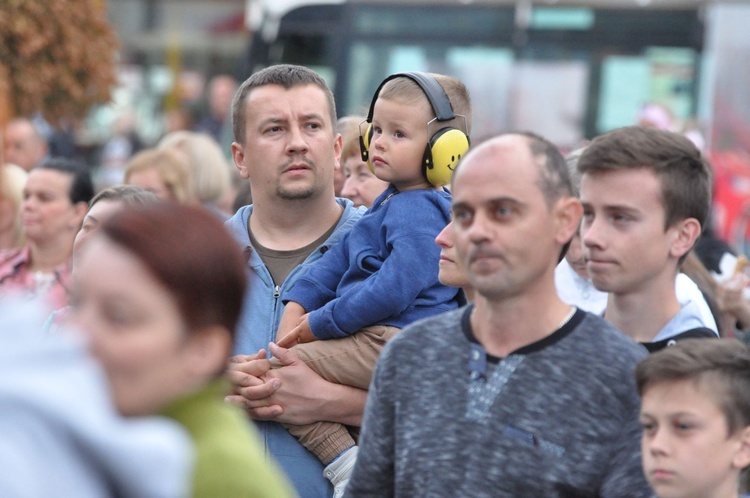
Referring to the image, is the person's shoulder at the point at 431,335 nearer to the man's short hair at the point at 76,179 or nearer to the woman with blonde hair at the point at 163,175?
the woman with blonde hair at the point at 163,175

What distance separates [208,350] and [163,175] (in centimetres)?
Answer: 529

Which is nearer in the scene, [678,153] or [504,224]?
[504,224]

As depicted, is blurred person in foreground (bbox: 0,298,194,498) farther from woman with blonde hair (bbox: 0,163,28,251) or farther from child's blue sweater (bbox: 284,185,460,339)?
woman with blonde hair (bbox: 0,163,28,251)

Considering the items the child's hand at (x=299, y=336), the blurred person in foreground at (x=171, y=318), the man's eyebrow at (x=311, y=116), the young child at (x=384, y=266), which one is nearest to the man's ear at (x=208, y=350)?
the blurred person in foreground at (x=171, y=318)

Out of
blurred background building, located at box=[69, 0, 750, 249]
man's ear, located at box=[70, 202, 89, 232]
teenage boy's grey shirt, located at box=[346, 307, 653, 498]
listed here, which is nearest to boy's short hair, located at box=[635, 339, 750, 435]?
teenage boy's grey shirt, located at box=[346, 307, 653, 498]

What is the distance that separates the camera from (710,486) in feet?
10.3

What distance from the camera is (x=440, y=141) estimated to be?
4.31 metres

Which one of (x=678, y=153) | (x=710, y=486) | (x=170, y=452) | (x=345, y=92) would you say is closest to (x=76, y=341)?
(x=170, y=452)

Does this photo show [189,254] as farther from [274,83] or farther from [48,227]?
[48,227]

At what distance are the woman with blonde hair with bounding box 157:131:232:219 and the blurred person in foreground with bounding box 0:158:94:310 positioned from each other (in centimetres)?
74

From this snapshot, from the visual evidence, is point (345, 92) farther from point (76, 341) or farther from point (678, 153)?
point (76, 341)

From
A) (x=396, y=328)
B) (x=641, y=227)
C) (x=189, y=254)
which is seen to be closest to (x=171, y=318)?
(x=189, y=254)

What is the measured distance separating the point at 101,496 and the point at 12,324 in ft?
0.96

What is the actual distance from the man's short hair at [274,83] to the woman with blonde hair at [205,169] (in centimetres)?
273
